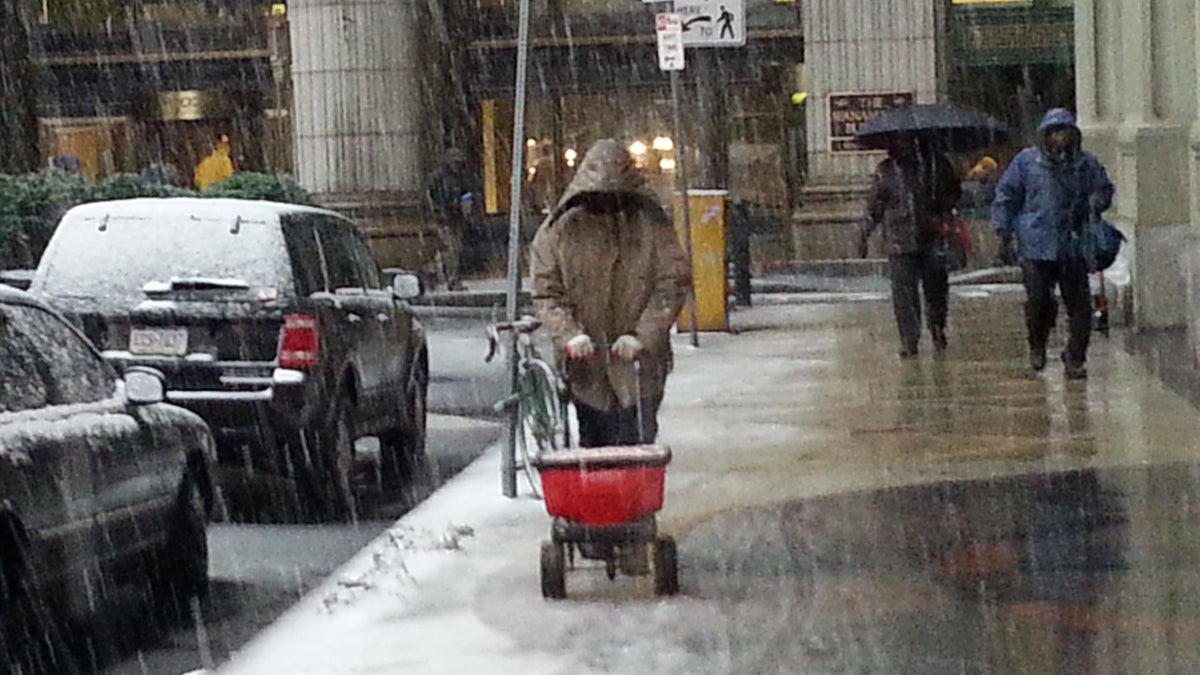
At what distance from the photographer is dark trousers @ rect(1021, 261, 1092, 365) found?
15.7 m

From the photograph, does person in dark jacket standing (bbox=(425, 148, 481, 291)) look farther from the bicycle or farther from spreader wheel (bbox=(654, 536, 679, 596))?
spreader wheel (bbox=(654, 536, 679, 596))

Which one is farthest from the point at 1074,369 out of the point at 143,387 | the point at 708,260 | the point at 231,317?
the point at 143,387

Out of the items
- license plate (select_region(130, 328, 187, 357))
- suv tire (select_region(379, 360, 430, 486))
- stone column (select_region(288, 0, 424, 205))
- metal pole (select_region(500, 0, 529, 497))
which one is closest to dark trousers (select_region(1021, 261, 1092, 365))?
suv tire (select_region(379, 360, 430, 486))

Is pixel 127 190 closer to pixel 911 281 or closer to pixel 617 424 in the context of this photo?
pixel 911 281

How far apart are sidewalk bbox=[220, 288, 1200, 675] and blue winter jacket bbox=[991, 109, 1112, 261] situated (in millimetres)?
1034

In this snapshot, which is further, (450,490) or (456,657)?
(450,490)

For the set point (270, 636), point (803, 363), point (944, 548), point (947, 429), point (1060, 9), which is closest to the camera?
point (270, 636)

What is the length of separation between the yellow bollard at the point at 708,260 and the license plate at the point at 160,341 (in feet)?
33.8

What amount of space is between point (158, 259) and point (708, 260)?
10.5 metres

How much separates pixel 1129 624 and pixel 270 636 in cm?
329

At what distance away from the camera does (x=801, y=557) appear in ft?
32.2

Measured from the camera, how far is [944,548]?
9.88 m

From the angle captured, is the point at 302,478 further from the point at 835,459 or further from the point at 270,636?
the point at 270,636


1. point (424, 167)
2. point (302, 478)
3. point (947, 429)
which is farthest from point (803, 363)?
point (424, 167)
